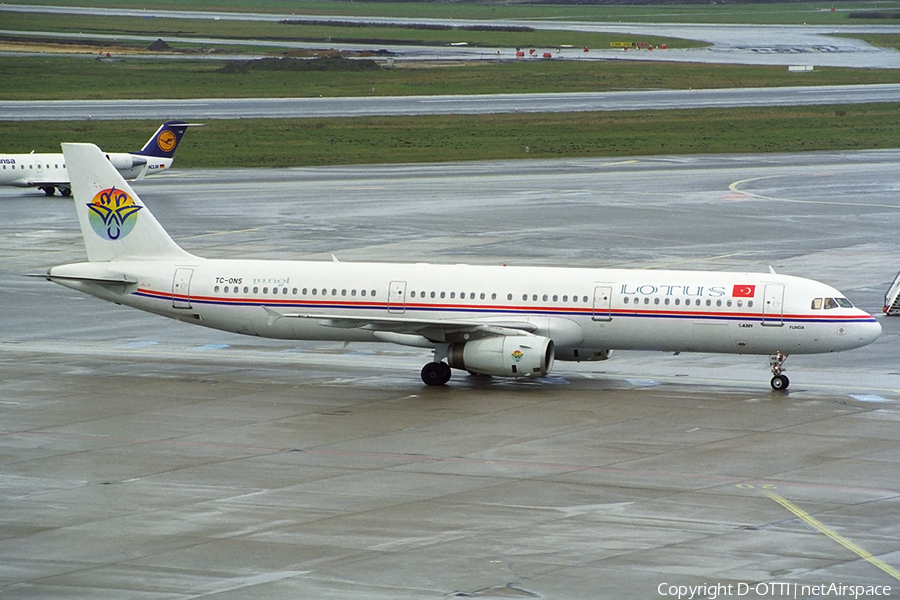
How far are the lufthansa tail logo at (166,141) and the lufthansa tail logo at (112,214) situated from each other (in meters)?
48.0

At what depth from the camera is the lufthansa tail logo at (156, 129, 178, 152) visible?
93562mm

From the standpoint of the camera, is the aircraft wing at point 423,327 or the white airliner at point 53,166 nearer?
the aircraft wing at point 423,327

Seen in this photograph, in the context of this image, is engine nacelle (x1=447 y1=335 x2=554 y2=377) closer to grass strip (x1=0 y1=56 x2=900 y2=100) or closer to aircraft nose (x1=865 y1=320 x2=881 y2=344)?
aircraft nose (x1=865 y1=320 x2=881 y2=344)

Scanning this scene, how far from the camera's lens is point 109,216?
A: 1825 inches

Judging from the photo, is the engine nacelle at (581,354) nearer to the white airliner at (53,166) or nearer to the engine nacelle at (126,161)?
the white airliner at (53,166)

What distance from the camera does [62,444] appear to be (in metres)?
35.3

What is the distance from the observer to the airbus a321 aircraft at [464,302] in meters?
41.1

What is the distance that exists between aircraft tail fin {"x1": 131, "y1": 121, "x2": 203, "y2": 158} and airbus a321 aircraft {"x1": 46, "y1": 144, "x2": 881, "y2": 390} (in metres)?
47.3

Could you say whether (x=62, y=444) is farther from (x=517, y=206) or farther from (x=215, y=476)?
(x=517, y=206)

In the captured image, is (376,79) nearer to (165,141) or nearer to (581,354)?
(165,141)

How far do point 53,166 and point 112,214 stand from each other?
48.2 m

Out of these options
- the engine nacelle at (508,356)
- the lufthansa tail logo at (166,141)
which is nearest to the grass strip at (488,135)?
the lufthansa tail logo at (166,141)

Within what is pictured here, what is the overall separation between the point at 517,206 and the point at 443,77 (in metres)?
80.3

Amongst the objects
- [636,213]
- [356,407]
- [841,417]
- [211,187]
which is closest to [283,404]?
[356,407]
